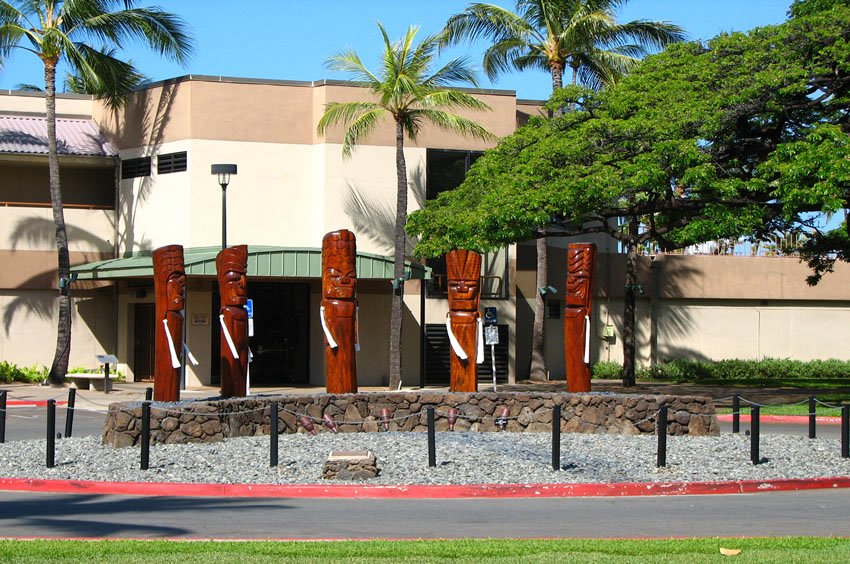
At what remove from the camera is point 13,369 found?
108 feet

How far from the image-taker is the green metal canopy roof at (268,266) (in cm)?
2909

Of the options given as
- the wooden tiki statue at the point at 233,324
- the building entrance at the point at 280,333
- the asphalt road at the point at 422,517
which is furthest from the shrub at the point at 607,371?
the asphalt road at the point at 422,517

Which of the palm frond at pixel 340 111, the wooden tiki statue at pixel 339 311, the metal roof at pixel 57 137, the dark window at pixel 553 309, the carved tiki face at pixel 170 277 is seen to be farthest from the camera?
the dark window at pixel 553 309

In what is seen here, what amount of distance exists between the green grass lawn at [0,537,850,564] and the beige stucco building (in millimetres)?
20704

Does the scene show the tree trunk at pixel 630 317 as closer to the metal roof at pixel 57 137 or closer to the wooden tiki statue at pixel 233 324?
the wooden tiki statue at pixel 233 324

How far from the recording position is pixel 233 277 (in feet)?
63.3

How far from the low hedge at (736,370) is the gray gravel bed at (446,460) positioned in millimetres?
19583

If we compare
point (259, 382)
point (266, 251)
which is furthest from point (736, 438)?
point (259, 382)

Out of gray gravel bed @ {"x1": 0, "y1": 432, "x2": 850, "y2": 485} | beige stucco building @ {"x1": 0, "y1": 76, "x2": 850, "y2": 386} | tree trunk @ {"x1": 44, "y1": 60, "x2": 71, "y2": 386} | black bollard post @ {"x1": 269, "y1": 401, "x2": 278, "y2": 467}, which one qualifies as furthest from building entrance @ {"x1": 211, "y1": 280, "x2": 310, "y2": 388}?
black bollard post @ {"x1": 269, "y1": 401, "x2": 278, "y2": 467}

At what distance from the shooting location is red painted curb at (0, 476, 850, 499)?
1364 centimetres

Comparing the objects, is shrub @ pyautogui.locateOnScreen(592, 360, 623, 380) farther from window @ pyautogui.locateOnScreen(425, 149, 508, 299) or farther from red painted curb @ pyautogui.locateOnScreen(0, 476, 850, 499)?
red painted curb @ pyautogui.locateOnScreen(0, 476, 850, 499)

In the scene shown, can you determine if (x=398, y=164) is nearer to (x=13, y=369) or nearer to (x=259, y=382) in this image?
(x=259, y=382)

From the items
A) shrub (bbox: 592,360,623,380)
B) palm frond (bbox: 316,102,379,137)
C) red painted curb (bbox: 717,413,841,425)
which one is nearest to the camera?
red painted curb (bbox: 717,413,841,425)

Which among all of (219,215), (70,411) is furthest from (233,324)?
(219,215)
